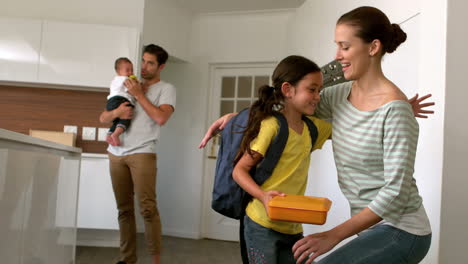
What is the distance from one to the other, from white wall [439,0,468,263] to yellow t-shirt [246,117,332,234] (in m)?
0.87

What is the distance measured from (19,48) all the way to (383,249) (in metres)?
3.99

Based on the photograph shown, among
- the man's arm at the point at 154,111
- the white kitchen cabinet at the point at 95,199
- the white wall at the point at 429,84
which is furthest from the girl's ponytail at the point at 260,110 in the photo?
the white kitchen cabinet at the point at 95,199

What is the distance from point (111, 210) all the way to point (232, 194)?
2.99 metres

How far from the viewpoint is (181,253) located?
14.5 ft

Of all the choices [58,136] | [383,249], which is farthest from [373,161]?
[58,136]

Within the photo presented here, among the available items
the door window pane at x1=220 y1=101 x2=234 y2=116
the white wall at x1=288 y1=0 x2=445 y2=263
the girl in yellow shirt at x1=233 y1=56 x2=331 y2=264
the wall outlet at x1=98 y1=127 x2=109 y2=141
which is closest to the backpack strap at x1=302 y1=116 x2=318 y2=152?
the girl in yellow shirt at x1=233 y1=56 x2=331 y2=264

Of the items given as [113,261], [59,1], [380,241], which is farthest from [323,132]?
[59,1]

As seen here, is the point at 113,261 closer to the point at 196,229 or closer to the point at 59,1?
the point at 196,229

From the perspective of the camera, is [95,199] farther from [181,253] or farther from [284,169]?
[284,169]

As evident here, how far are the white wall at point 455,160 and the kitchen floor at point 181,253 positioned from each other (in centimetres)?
246

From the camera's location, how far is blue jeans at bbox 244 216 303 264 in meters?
1.43

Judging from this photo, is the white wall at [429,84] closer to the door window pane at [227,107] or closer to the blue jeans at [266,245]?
the blue jeans at [266,245]

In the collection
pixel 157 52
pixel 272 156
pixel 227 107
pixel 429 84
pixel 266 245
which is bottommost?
pixel 266 245

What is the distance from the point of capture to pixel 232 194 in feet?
4.91
